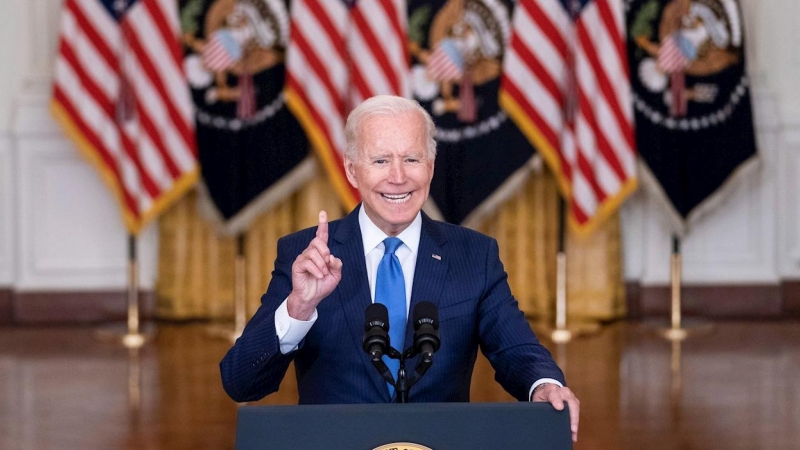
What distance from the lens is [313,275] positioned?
2061 mm

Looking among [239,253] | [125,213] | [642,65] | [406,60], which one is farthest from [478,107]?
[125,213]

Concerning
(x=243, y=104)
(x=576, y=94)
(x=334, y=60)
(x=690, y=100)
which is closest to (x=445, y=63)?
(x=334, y=60)

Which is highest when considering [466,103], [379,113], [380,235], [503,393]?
[466,103]

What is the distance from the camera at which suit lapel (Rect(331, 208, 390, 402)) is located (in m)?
2.34

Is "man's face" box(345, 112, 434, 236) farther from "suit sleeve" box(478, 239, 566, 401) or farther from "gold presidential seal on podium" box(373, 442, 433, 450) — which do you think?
"gold presidential seal on podium" box(373, 442, 433, 450)

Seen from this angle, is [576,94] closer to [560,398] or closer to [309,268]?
[560,398]

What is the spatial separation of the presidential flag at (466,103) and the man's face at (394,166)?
4349 mm

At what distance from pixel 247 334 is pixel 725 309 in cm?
546

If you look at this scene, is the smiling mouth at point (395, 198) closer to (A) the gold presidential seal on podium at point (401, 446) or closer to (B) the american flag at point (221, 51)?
(A) the gold presidential seal on podium at point (401, 446)

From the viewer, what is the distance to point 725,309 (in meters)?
7.21

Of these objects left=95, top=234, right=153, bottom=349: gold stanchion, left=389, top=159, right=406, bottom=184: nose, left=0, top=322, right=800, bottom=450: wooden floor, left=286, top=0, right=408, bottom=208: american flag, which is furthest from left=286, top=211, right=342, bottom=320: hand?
left=95, top=234, right=153, bottom=349: gold stanchion

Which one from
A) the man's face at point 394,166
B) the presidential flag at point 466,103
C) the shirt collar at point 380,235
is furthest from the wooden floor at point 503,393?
the man's face at point 394,166

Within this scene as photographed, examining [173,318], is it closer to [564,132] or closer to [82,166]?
[82,166]

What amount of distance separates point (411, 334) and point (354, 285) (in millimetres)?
175
